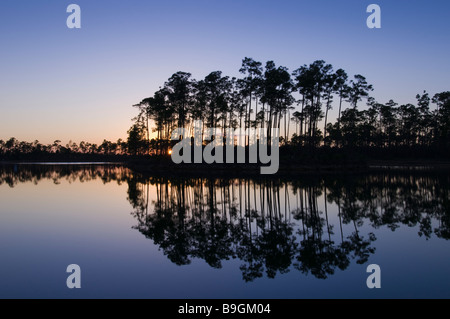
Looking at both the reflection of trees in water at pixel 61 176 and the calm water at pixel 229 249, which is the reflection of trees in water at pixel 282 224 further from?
the reflection of trees in water at pixel 61 176

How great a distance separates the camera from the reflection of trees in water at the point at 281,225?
8258 millimetres

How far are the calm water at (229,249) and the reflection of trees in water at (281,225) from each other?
40 millimetres


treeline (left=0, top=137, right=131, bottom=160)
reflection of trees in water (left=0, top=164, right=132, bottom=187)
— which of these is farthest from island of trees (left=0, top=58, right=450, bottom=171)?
treeline (left=0, top=137, right=131, bottom=160)

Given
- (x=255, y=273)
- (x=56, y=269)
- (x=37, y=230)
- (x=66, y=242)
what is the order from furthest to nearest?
(x=37, y=230) → (x=66, y=242) → (x=56, y=269) → (x=255, y=273)

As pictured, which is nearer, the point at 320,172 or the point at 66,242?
Answer: the point at 66,242

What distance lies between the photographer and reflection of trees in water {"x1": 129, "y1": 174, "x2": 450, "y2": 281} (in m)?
8.26

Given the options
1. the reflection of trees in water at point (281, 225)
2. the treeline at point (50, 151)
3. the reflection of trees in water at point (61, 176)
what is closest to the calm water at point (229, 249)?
the reflection of trees in water at point (281, 225)

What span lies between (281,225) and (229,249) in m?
3.54

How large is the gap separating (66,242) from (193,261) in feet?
16.0

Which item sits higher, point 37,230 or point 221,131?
point 221,131

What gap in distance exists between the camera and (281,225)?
1202cm

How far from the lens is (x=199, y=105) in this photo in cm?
5891
